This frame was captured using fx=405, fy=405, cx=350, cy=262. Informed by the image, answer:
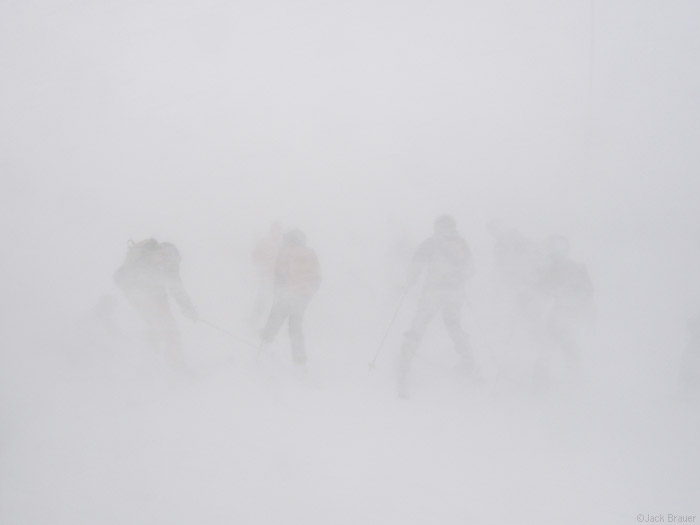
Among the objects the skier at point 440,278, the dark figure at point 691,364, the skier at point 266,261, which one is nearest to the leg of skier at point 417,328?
the skier at point 440,278

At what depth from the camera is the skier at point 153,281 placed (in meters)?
2.51

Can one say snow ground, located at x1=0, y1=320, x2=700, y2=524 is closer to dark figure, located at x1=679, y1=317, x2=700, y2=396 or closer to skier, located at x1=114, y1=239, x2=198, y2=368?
dark figure, located at x1=679, y1=317, x2=700, y2=396

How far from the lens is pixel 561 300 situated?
116 inches

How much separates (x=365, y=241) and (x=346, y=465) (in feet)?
13.7

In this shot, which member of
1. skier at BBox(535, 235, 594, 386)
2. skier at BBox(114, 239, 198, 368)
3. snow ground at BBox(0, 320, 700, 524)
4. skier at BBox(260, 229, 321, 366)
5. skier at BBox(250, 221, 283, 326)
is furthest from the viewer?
skier at BBox(250, 221, 283, 326)

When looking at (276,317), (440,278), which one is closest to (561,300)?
(440,278)

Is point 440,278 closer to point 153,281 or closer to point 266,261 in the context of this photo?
point 266,261

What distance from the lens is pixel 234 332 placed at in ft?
11.8

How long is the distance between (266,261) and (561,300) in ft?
7.54

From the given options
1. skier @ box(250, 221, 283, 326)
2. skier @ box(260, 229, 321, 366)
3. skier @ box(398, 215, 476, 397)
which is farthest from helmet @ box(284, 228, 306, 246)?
skier @ box(398, 215, 476, 397)

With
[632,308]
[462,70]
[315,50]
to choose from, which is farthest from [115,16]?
[632,308]

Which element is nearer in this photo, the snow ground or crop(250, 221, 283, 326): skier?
the snow ground

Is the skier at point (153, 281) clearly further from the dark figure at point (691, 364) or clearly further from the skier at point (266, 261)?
the dark figure at point (691, 364)

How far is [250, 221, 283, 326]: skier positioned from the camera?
3373 mm
